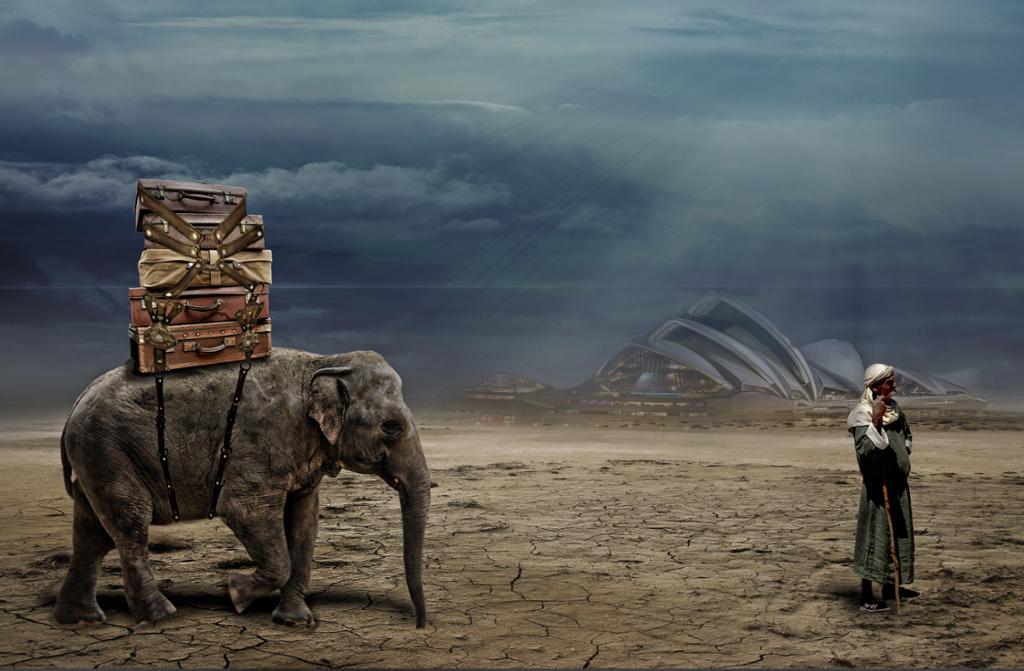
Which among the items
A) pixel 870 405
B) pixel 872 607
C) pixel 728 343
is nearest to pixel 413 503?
pixel 870 405

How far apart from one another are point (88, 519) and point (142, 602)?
0.67 metres

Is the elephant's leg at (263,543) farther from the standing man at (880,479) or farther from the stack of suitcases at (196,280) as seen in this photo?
the standing man at (880,479)

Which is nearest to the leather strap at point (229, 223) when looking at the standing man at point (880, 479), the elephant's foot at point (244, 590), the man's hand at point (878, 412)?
the elephant's foot at point (244, 590)

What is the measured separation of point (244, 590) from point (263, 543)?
1.36 feet

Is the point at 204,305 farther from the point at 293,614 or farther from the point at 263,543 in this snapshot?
the point at 293,614

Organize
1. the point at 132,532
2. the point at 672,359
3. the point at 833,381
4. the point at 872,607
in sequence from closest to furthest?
the point at 132,532
the point at 872,607
the point at 672,359
the point at 833,381

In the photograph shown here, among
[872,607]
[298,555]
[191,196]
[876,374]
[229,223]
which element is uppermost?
[191,196]

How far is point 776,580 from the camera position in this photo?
7504mm

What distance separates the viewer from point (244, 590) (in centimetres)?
635

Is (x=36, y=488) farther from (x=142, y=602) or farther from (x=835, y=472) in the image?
(x=835, y=472)

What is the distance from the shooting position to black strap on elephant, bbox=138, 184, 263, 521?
6184 millimetres

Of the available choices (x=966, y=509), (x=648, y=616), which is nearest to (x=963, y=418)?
(x=966, y=509)

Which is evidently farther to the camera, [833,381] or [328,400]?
[833,381]

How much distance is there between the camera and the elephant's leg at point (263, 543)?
616 centimetres
